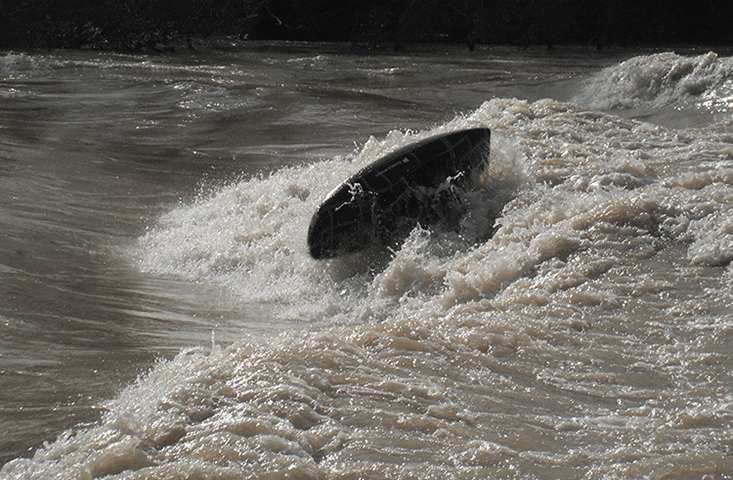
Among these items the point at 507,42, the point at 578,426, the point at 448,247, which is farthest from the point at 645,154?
the point at 507,42

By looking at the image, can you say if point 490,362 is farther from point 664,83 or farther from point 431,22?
point 431,22

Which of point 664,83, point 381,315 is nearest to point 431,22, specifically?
point 664,83

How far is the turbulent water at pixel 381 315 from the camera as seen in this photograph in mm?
2412

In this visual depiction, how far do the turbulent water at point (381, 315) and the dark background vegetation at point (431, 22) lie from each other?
9723mm

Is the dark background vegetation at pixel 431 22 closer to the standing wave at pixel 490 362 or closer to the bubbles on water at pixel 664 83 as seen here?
the bubbles on water at pixel 664 83

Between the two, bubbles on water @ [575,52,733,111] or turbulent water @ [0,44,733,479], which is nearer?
turbulent water @ [0,44,733,479]

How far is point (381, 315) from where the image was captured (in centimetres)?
414

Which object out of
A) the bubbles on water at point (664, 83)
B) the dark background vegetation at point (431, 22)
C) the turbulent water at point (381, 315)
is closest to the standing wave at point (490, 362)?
the turbulent water at point (381, 315)

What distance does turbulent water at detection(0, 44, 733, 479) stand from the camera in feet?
7.91

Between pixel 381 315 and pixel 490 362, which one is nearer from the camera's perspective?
pixel 490 362

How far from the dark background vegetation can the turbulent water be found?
972cm

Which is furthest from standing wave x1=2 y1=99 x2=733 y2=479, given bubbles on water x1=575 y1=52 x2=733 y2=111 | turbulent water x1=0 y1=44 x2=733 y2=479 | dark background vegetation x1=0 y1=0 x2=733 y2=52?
dark background vegetation x1=0 y1=0 x2=733 y2=52

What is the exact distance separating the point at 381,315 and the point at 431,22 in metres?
16.2

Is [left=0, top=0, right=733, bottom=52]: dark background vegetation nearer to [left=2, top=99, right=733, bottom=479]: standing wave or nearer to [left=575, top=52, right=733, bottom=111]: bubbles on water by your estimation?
[left=575, top=52, right=733, bottom=111]: bubbles on water
